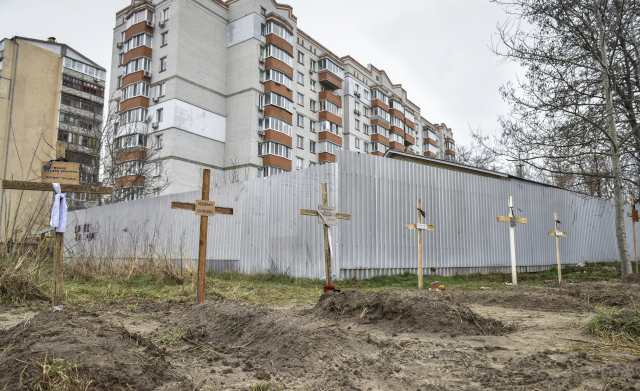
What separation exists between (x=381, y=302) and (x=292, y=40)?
106ft

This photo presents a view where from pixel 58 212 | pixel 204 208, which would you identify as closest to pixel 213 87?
pixel 204 208

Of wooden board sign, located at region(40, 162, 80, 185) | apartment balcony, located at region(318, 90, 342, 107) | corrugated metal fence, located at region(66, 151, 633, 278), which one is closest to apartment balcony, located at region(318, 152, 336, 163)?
apartment balcony, located at region(318, 90, 342, 107)

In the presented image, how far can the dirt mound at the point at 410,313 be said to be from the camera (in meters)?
4.84

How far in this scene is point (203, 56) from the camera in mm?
31156

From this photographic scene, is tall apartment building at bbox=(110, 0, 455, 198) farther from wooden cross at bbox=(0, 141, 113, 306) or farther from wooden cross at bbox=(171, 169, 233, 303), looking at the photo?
wooden cross at bbox=(0, 141, 113, 306)

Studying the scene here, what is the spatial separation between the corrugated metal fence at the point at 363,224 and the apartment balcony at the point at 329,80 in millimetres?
25185

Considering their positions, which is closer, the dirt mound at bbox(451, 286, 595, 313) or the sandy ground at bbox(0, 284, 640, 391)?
the sandy ground at bbox(0, 284, 640, 391)

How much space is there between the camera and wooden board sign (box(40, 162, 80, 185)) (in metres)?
5.55

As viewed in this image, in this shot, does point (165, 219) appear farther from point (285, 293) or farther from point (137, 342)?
point (137, 342)

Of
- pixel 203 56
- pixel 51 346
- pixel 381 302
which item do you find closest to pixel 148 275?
pixel 381 302

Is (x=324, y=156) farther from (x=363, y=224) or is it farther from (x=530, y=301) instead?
(x=530, y=301)

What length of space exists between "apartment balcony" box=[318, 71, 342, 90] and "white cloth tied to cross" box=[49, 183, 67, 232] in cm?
3571

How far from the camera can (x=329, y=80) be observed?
39.6m

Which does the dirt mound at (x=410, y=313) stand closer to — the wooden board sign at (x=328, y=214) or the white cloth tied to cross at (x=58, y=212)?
the wooden board sign at (x=328, y=214)
